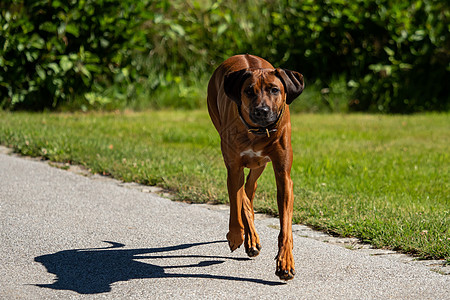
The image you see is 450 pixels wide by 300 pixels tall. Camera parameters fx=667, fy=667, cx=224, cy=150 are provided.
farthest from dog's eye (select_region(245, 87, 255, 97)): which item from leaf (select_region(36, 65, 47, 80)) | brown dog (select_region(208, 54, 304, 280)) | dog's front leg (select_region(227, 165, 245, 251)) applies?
leaf (select_region(36, 65, 47, 80))

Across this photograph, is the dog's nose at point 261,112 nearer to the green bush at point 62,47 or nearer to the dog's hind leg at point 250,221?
the dog's hind leg at point 250,221

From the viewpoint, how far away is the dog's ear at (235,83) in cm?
439

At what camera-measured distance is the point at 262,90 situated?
429 cm

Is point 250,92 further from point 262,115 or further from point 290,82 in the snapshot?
point 290,82

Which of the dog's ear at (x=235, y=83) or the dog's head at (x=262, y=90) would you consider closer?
the dog's head at (x=262, y=90)

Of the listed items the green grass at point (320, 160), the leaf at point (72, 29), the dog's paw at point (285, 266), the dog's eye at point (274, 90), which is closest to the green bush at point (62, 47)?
the leaf at point (72, 29)

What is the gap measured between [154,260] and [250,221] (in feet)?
2.53

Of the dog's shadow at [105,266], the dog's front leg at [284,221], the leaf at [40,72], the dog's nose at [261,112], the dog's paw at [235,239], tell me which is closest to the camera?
the dog's nose at [261,112]

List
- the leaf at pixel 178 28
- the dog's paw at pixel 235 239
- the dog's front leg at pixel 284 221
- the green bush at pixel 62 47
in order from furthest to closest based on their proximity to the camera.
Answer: the leaf at pixel 178 28, the green bush at pixel 62 47, the dog's paw at pixel 235 239, the dog's front leg at pixel 284 221

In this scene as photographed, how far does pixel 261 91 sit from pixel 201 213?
219cm

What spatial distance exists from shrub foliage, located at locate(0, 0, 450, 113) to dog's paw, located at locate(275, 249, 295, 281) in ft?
23.3

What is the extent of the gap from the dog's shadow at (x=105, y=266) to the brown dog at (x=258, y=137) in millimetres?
263

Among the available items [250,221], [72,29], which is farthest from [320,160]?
[72,29]

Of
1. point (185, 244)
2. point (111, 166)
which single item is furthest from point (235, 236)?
point (111, 166)
